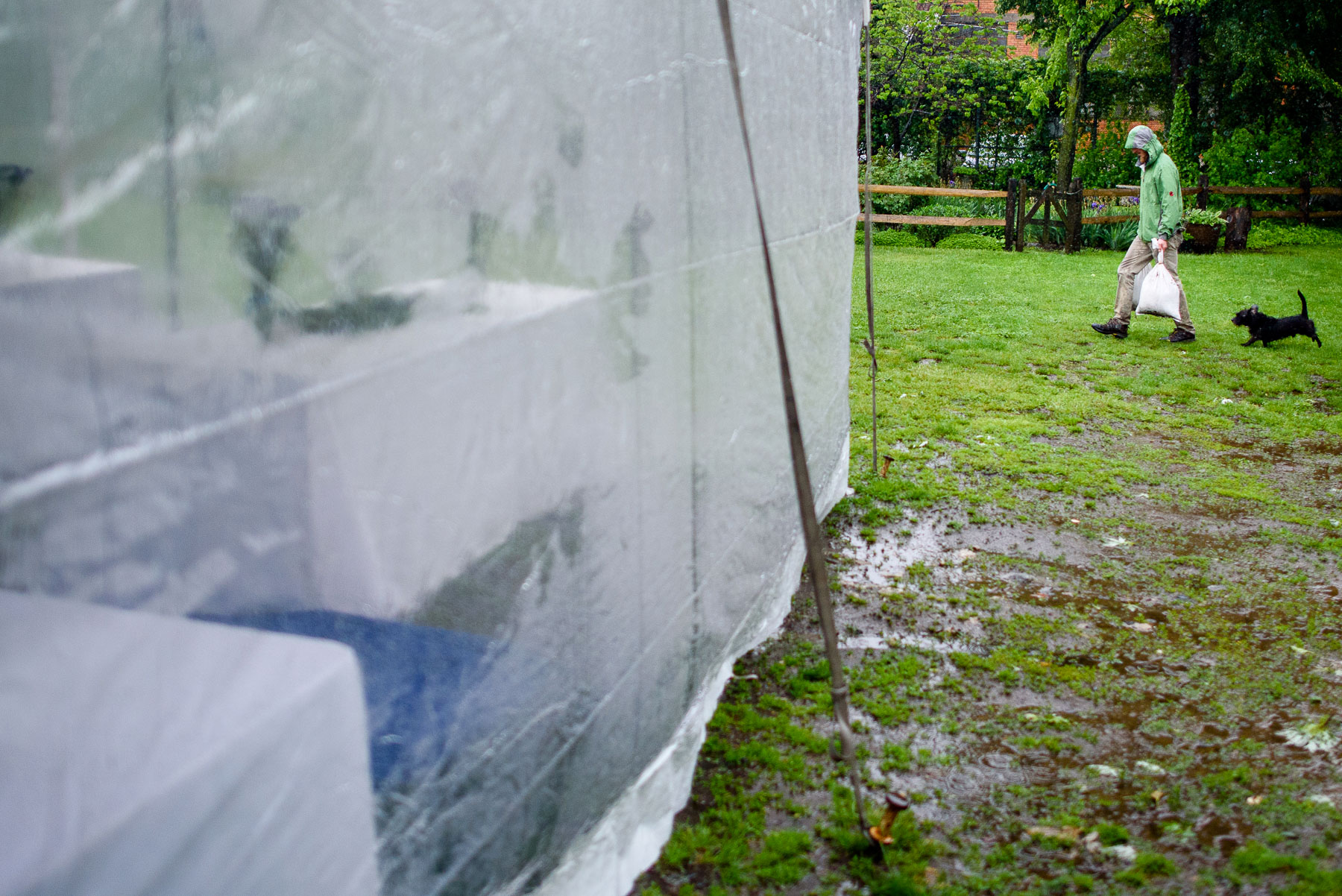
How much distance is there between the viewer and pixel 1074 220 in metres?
16.0

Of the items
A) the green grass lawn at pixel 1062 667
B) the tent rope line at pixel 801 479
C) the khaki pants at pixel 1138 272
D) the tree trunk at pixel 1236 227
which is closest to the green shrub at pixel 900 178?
the tree trunk at pixel 1236 227

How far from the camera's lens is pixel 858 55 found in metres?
5.09

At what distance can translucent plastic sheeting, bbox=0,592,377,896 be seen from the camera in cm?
96

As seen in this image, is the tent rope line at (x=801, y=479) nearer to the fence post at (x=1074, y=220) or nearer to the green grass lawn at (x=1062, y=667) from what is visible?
the green grass lawn at (x=1062, y=667)

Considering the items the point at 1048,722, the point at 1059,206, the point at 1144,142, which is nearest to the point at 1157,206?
the point at 1144,142

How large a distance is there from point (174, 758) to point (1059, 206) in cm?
1699

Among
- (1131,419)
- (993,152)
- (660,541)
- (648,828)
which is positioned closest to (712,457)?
(660,541)

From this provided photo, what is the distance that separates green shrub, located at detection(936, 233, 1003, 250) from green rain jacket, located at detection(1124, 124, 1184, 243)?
8.14 m

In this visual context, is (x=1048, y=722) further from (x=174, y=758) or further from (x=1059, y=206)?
(x=1059, y=206)

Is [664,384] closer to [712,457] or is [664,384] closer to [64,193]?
[712,457]

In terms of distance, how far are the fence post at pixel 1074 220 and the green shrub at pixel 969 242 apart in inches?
40.9

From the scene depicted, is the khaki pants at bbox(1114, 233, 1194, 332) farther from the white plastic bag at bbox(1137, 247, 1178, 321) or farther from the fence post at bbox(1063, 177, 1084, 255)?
the fence post at bbox(1063, 177, 1084, 255)

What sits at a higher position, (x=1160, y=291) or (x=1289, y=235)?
(x=1289, y=235)

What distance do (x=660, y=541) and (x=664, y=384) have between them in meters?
0.37
